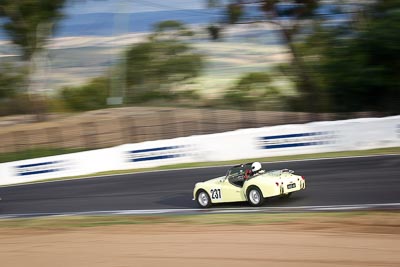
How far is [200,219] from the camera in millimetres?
12672

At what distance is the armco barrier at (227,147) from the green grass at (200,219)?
9.36m

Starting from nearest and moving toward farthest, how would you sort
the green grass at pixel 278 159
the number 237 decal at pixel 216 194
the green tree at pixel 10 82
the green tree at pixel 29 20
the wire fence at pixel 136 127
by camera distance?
the number 237 decal at pixel 216 194 → the green grass at pixel 278 159 → the wire fence at pixel 136 127 → the green tree at pixel 29 20 → the green tree at pixel 10 82

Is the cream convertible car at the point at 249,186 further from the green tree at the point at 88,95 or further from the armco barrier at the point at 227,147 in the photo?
the green tree at the point at 88,95

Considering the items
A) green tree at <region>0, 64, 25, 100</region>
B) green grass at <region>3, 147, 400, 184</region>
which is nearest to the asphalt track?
green grass at <region>3, 147, 400, 184</region>

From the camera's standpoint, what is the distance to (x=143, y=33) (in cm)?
5034

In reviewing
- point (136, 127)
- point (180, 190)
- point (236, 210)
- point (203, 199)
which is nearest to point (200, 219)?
point (236, 210)

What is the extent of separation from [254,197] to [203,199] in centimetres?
152

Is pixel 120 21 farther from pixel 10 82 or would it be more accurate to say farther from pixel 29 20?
pixel 10 82

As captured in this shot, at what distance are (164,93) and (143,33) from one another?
221 inches

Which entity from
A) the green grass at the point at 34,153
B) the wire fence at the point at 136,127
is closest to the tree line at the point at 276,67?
the wire fence at the point at 136,127

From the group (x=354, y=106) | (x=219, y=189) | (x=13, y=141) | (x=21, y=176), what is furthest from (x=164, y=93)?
(x=219, y=189)

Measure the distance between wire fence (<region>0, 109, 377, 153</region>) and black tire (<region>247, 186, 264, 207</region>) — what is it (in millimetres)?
16047

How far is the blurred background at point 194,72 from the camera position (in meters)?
31.9

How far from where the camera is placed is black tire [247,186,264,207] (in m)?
13.9
